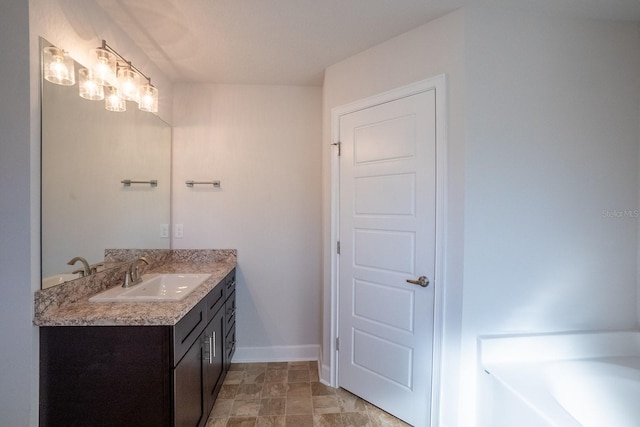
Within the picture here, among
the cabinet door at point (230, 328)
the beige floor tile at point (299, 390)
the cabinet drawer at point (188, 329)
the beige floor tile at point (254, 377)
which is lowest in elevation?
the beige floor tile at point (254, 377)

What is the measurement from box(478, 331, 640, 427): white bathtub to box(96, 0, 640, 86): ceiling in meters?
1.86

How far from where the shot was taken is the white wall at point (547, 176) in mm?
1373

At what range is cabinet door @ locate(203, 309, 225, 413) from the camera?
58.4 inches

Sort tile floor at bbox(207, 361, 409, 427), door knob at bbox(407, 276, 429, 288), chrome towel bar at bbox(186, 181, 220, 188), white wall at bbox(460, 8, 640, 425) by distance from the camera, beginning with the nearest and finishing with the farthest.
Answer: white wall at bbox(460, 8, 640, 425)
door knob at bbox(407, 276, 429, 288)
tile floor at bbox(207, 361, 409, 427)
chrome towel bar at bbox(186, 181, 220, 188)

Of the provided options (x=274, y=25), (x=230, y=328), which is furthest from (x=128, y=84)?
(x=230, y=328)

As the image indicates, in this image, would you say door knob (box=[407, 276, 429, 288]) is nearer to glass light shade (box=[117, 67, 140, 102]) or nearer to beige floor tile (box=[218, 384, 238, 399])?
beige floor tile (box=[218, 384, 238, 399])

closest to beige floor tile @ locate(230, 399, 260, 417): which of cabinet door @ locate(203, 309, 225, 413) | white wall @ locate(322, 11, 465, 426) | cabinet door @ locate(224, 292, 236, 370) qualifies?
cabinet door @ locate(203, 309, 225, 413)

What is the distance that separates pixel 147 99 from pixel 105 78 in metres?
0.31

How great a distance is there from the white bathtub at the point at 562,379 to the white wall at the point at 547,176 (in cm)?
7

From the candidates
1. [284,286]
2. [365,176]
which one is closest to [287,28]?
[365,176]

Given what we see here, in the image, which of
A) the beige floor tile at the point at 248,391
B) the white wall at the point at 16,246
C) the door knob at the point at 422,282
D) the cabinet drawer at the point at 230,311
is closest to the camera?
the white wall at the point at 16,246

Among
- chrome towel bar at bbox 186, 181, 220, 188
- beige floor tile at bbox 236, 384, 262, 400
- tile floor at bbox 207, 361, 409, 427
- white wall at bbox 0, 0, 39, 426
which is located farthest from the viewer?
chrome towel bar at bbox 186, 181, 220, 188

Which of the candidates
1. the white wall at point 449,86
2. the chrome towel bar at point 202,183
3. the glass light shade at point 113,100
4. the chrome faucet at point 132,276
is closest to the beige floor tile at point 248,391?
the chrome faucet at point 132,276

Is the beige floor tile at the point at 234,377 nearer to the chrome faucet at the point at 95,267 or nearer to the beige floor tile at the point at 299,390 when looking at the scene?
the beige floor tile at the point at 299,390
